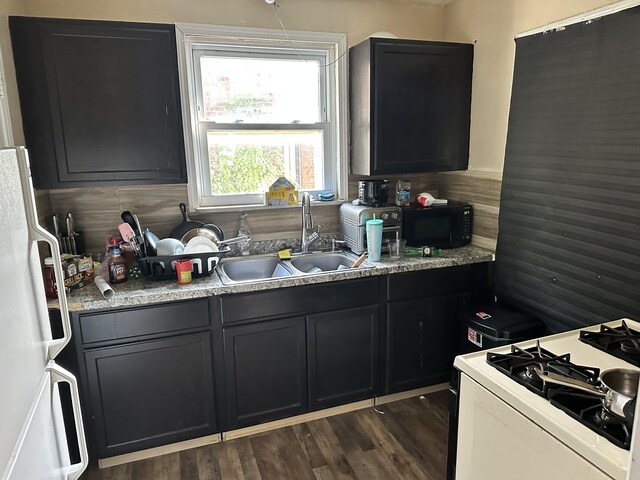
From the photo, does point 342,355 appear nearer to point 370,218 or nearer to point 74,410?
point 370,218

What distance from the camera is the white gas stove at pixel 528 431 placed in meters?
1.04

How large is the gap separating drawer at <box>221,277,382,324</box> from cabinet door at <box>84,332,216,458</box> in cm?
21

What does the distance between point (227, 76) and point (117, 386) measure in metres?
1.77

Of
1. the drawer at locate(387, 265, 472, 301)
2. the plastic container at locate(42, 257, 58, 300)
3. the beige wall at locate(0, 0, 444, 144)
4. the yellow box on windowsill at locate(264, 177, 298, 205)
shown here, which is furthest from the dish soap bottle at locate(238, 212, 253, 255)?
the beige wall at locate(0, 0, 444, 144)

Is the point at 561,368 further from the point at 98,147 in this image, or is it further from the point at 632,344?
the point at 98,147

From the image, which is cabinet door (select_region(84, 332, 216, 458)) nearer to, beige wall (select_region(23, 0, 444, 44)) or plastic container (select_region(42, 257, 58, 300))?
plastic container (select_region(42, 257, 58, 300))

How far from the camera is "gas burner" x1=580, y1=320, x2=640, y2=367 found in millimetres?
1448

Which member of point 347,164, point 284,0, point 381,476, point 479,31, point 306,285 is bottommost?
point 381,476

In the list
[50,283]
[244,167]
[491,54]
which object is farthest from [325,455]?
[491,54]

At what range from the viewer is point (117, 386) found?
6.93 ft

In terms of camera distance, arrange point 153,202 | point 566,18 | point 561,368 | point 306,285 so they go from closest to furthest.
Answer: point 561,368
point 566,18
point 306,285
point 153,202

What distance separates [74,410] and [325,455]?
128cm

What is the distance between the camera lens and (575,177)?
2.06 meters

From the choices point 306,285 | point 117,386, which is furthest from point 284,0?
point 117,386
